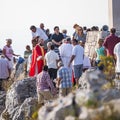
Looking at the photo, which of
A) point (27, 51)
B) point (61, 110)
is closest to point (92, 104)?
point (61, 110)

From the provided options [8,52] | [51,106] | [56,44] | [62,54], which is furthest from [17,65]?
[51,106]

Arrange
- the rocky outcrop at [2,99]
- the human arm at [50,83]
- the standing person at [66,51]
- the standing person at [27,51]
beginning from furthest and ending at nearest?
the standing person at [27,51] → the rocky outcrop at [2,99] → the standing person at [66,51] → the human arm at [50,83]

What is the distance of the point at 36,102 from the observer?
2447 cm

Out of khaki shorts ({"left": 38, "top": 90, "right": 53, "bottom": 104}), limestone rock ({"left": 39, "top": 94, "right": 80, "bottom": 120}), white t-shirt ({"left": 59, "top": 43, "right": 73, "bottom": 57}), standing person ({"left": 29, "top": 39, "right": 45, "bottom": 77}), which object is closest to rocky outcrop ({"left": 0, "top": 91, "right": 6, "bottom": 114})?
standing person ({"left": 29, "top": 39, "right": 45, "bottom": 77})

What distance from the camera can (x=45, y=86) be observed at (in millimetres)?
22422

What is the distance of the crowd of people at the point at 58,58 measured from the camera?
22.1m

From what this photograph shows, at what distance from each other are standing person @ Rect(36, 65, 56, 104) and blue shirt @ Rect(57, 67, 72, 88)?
0.45 meters

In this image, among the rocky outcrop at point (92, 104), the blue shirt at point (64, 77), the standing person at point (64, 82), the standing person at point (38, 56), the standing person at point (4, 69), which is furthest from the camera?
the standing person at point (4, 69)

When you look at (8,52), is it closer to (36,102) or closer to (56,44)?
(56,44)

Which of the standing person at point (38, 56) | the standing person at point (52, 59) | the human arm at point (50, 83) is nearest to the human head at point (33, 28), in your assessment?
the standing person at point (38, 56)

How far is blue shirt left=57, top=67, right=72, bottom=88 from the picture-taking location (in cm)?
2150

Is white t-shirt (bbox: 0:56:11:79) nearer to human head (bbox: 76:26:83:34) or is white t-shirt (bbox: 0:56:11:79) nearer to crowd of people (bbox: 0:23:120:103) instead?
crowd of people (bbox: 0:23:120:103)

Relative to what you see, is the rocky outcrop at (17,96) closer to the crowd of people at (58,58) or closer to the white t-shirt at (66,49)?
the crowd of people at (58,58)

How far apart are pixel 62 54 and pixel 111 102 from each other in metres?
14.3
